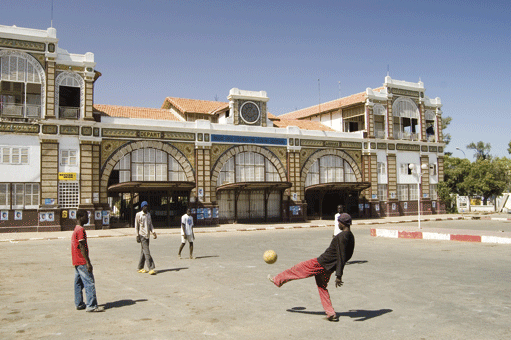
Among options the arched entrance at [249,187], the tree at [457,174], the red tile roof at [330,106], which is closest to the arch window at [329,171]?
the arched entrance at [249,187]

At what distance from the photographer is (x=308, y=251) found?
14570 millimetres

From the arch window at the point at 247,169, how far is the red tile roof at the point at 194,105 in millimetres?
3822

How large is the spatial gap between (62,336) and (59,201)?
21.3m

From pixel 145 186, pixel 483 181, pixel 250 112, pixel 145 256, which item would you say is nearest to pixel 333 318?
pixel 145 256

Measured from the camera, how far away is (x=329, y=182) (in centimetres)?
3209

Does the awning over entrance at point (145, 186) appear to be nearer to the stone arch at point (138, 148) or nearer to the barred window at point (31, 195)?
the stone arch at point (138, 148)

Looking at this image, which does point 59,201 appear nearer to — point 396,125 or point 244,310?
point 244,310

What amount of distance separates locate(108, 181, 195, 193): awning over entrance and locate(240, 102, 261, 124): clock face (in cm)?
687

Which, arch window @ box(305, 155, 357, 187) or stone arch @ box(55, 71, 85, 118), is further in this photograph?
arch window @ box(305, 155, 357, 187)

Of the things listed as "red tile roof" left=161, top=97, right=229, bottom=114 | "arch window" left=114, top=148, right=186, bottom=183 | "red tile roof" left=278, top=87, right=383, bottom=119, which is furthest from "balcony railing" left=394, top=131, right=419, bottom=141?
"arch window" left=114, top=148, right=186, bottom=183

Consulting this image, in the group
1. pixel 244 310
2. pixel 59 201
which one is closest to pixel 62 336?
pixel 244 310

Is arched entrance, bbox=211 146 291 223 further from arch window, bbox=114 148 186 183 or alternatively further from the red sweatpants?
the red sweatpants

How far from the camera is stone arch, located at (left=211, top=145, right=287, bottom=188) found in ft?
97.3

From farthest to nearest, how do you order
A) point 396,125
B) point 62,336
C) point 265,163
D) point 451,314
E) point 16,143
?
point 396,125 < point 265,163 < point 16,143 < point 451,314 < point 62,336
